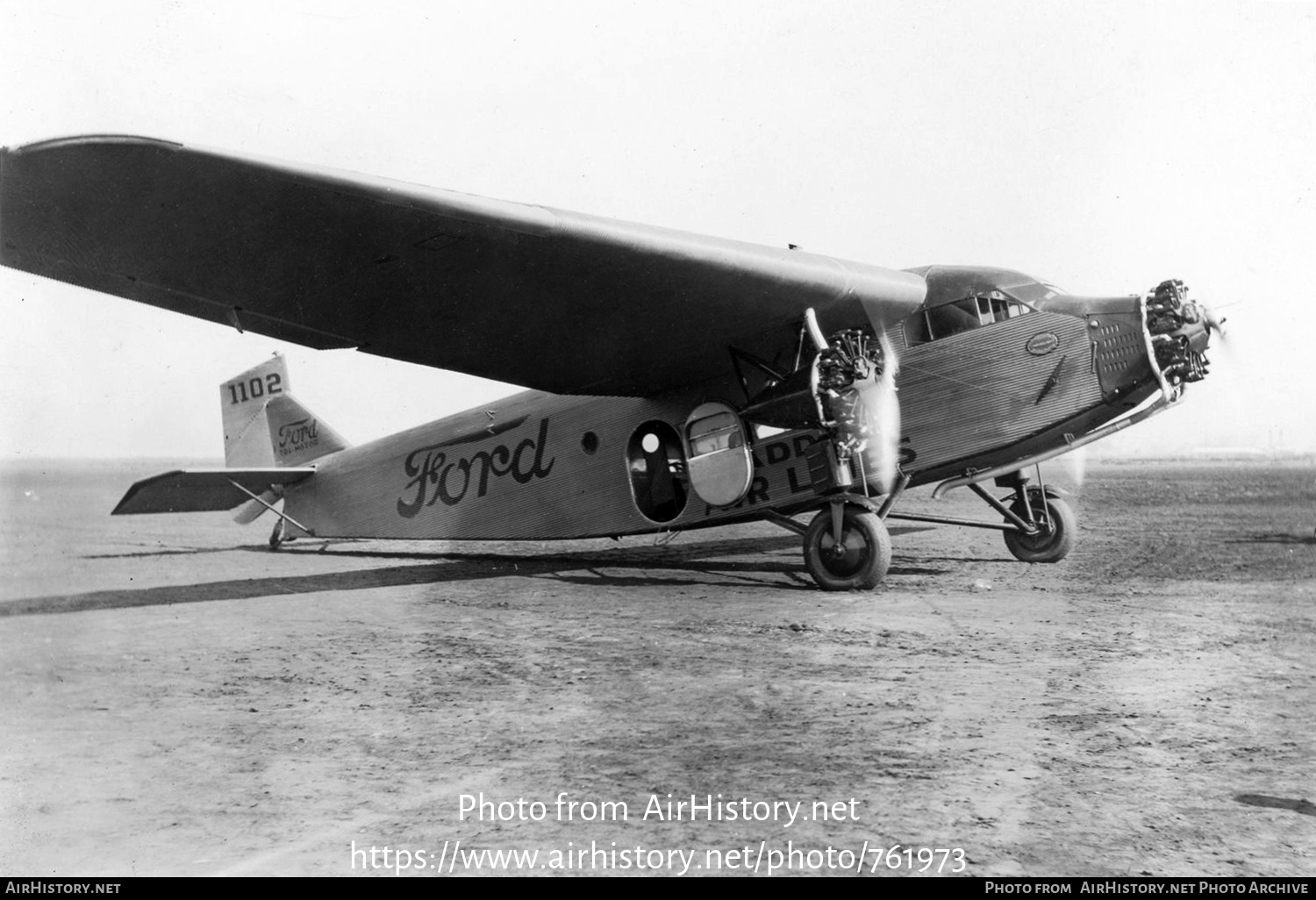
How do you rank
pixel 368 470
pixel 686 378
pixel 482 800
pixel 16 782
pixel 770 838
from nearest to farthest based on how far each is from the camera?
pixel 770 838 < pixel 482 800 < pixel 16 782 < pixel 686 378 < pixel 368 470

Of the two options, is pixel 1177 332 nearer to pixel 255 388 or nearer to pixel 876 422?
pixel 876 422

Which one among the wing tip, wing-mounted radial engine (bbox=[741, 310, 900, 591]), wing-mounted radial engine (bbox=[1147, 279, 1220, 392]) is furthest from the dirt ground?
the wing tip

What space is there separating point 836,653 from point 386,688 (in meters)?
2.74

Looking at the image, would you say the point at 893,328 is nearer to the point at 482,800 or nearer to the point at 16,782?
the point at 482,800


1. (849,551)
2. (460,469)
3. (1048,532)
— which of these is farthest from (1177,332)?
(460,469)

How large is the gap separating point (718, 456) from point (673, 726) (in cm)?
→ 523

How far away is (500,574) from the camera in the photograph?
1114 cm

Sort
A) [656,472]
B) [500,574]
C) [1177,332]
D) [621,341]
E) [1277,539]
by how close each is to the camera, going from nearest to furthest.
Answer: [1177,332] < [621,341] < [656,472] < [500,574] < [1277,539]

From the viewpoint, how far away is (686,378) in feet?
31.7

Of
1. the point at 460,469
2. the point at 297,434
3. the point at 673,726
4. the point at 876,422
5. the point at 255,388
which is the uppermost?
the point at 255,388

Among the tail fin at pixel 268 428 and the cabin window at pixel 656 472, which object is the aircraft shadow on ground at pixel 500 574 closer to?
the cabin window at pixel 656 472

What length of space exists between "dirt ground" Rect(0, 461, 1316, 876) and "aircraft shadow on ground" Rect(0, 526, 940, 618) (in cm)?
16
